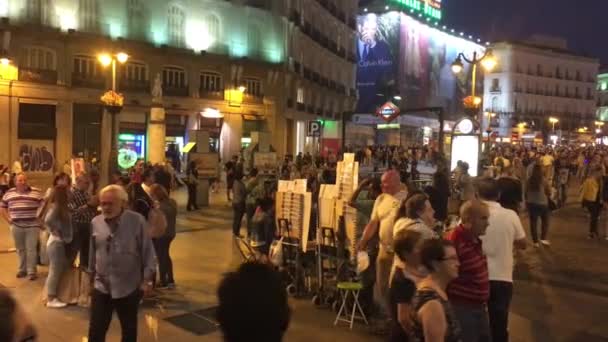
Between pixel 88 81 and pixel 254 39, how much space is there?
1094 cm

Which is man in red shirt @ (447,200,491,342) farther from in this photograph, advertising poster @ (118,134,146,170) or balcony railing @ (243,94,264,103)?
balcony railing @ (243,94,264,103)

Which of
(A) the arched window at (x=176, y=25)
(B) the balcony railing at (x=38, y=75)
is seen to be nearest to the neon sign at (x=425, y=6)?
(A) the arched window at (x=176, y=25)

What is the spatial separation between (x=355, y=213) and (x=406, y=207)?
2.08 meters

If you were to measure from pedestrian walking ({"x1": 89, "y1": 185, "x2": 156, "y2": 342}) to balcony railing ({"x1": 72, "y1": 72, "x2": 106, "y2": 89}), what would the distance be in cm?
2622

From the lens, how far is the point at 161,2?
31906 mm

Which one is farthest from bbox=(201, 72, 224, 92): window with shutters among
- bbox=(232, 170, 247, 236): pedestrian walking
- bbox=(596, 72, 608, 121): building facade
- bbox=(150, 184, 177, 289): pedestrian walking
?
bbox=(596, 72, 608, 121): building facade

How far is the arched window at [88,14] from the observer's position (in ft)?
94.4

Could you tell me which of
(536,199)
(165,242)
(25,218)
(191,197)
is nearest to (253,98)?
(191,197)

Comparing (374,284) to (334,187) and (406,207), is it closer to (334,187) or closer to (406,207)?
(334,187)

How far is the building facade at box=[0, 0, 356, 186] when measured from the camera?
88.7 feet

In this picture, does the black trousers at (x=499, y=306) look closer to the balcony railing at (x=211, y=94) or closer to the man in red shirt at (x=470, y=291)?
the man in red shirt at (x=470, y=291)

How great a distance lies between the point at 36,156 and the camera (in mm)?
27156

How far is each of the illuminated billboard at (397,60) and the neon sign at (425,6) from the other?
145cm

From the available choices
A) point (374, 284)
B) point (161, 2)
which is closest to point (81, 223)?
point (374, 284)
